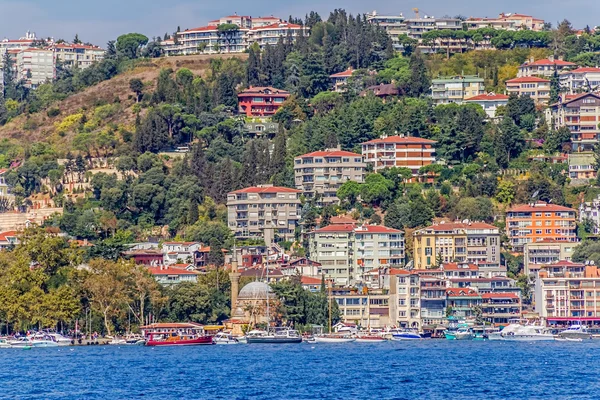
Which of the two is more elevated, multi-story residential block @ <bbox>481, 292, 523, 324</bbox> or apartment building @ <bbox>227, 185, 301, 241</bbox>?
apartment building @ <bbox>227, 185, 301, 241</bbox>

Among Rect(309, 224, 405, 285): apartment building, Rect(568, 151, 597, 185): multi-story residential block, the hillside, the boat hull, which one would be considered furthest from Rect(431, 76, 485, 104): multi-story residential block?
the boat hull

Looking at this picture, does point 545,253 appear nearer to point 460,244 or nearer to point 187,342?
point 460,244

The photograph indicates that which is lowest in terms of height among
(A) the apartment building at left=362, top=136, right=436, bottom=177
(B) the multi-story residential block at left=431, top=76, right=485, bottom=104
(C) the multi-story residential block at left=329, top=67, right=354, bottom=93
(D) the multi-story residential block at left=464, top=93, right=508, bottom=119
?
(A) the apartment building at left=362, top=136, right=436, bottom=177

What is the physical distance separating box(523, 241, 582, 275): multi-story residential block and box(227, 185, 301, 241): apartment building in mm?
23972

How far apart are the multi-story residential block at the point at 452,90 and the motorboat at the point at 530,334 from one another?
48.0 meters

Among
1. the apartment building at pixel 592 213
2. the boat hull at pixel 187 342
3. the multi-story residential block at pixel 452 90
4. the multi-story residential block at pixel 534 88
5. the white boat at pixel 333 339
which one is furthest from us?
the multi-story residential block at pixel 534 88

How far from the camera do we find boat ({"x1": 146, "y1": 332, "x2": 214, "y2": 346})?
120m

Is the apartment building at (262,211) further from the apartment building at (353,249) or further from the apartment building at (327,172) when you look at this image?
the apartment building at (353,249)

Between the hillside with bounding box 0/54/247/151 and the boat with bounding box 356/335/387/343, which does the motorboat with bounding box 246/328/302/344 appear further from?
the hillside with bounding box 0/54/247/151

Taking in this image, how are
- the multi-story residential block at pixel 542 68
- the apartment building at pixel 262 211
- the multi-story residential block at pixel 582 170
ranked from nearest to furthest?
the apartment building at pixel 262 211 < the multi-story residential block at pixel 582 170 < the multi-story residential block at pixel 542 68

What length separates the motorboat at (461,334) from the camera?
12706cm

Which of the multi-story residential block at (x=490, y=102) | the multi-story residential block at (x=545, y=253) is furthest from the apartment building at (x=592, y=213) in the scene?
the multi-story residential block at (x=490, y=102)

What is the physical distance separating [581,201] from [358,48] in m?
45.6

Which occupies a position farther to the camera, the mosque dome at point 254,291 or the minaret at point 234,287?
the minaret at point 234,287
